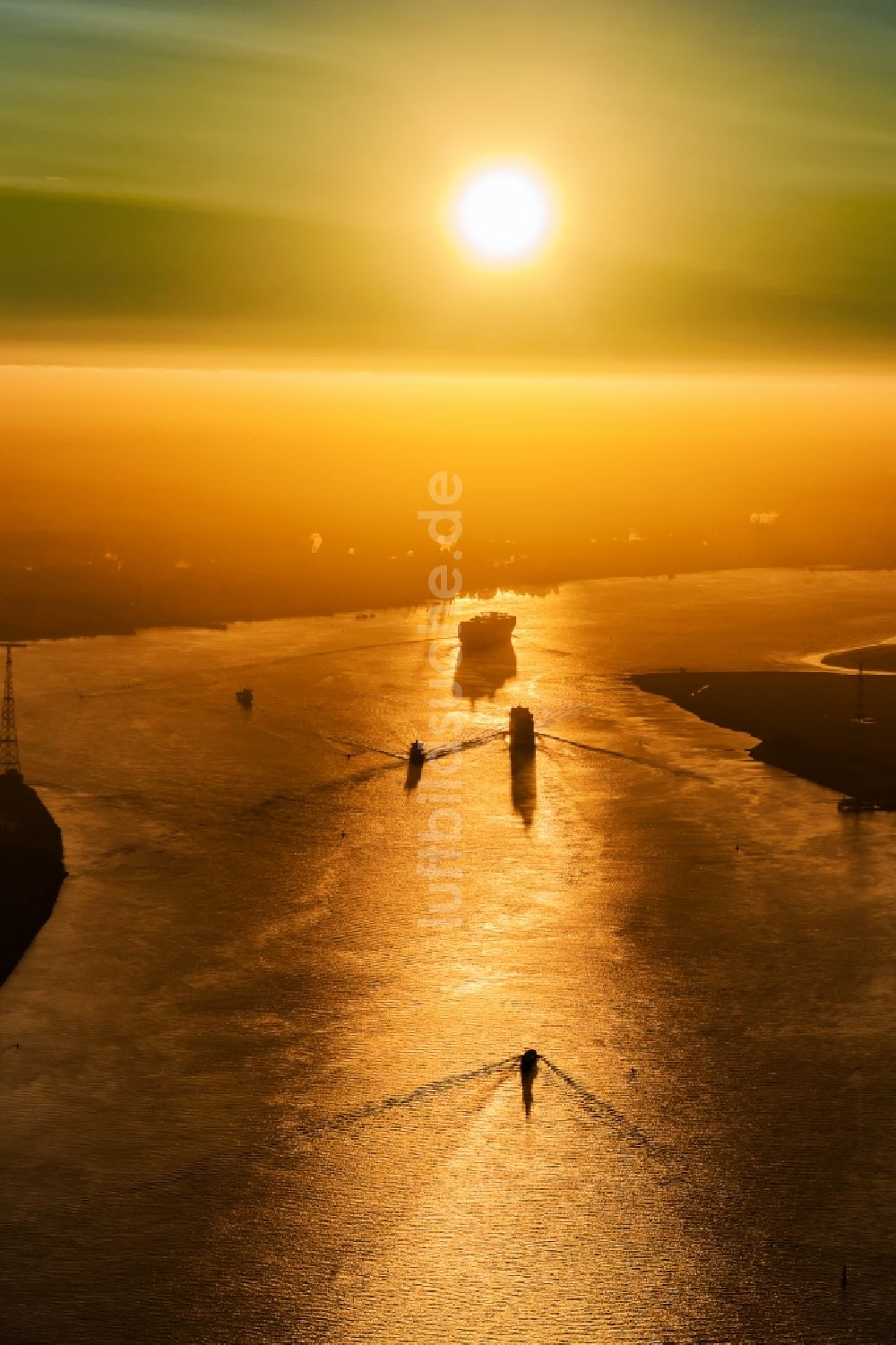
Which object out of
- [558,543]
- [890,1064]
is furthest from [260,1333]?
[558,543]

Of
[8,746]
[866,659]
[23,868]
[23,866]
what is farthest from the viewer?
[866,659]

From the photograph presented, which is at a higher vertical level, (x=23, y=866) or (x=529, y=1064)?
(x=23, y=866)

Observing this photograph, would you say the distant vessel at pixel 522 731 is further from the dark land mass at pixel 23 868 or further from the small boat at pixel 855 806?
the dark land mass at pixel 23 868

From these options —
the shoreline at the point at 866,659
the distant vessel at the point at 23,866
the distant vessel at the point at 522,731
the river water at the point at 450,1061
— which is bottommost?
the river water at the point at 450,1061

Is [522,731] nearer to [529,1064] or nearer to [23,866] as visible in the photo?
[23,866]

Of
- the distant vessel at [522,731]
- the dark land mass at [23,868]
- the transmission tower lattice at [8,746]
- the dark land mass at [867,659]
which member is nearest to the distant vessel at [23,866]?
the dark land mass at [23,868]

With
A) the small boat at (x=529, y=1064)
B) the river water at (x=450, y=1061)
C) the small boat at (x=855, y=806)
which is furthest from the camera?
the small boat at (x=855, y=806)

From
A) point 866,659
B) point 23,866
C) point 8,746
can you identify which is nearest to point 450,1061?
point 23,866
